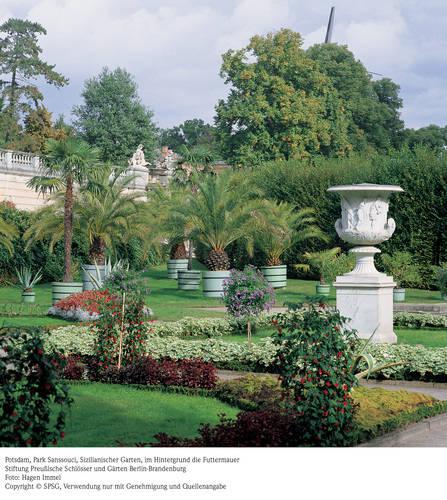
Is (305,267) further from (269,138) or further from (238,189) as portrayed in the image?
(269,138)

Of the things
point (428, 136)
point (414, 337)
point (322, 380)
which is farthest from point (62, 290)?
point (428, 136)

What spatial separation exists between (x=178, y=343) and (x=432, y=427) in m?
4.21

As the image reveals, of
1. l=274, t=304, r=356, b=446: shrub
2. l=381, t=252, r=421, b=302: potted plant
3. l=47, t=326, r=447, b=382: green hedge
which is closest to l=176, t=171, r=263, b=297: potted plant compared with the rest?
l=381, t=252, r=421, b=302: potted plant

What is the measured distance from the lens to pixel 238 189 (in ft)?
76.6

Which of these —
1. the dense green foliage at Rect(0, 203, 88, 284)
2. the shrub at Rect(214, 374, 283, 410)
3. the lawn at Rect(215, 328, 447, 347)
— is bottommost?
the shrub at Rect(214, 374, 283, 410)

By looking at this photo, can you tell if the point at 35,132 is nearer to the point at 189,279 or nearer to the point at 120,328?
the point at 189,279

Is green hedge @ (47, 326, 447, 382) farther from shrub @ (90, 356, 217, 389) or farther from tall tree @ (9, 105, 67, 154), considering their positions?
tall tree @ (9, 105, 67, 154)

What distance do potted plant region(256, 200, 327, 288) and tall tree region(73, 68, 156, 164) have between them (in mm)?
18989

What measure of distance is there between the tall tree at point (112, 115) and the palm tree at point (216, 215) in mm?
21208

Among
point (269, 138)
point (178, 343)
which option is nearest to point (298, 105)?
point (269, 138)

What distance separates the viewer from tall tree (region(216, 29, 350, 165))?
36.2 meters

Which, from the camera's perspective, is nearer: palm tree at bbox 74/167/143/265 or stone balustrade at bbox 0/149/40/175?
palm tree at bbox 74/167/143/265

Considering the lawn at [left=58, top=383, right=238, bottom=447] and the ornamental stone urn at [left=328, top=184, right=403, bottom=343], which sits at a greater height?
the ornamental stone urn at [left=328, top=184, right=403, bottom=343]

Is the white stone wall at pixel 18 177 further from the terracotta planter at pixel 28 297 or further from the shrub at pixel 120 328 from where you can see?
the shrub at pixel 120 328
